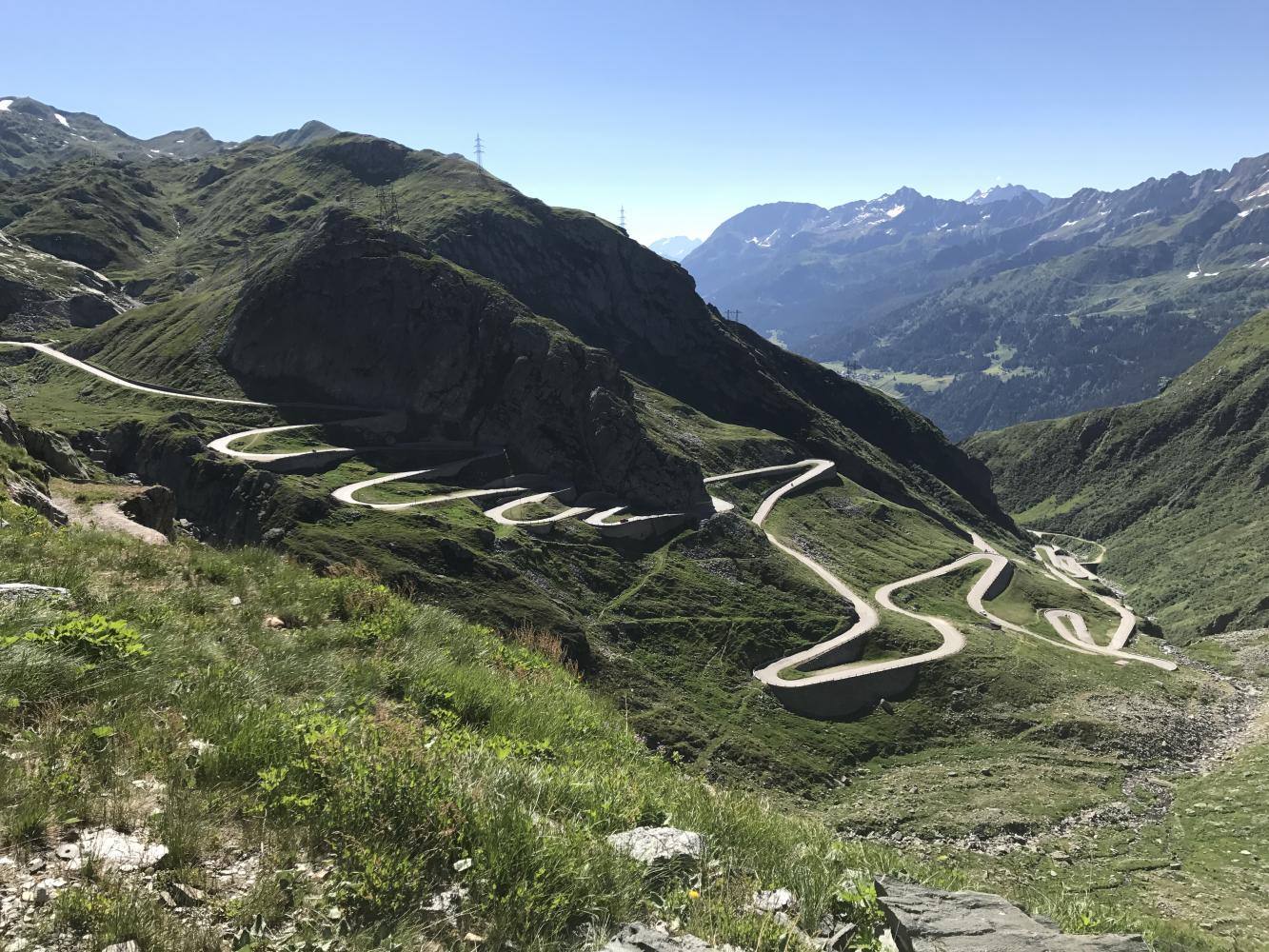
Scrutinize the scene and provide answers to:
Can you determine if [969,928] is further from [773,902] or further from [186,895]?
[186,895]

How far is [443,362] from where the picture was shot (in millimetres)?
154125

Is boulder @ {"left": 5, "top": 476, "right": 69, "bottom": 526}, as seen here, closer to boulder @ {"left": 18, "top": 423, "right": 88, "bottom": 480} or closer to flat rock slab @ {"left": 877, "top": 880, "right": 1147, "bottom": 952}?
boulder @ {"left": 18, "top": 423, "right": 88, "bottom": 480}

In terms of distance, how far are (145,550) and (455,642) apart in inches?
324

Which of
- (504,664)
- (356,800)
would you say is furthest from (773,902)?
(504,664)

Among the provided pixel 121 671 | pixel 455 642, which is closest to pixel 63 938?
pixel 121 671

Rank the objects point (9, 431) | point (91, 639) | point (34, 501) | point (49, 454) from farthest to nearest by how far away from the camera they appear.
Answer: point (49, 454) < point (9, 431) < point (34, 501) < point (91, 639)

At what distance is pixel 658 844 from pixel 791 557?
13499 centimetres

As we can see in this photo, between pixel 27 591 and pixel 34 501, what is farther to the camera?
pixel 34 501

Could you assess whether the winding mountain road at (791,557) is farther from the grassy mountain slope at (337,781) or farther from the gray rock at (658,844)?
the gray rock at (658,844)

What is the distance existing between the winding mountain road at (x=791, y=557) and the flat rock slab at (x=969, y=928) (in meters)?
97.0

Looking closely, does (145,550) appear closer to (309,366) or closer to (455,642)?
(455,642)

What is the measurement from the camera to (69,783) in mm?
6277

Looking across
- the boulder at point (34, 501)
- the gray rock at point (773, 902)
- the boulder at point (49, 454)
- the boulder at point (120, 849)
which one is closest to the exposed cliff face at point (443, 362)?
the boulder at point (49, 454)

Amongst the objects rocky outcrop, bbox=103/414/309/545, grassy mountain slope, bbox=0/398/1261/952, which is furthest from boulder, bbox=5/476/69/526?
rocky outcrop, bbox=103/414/309/545
